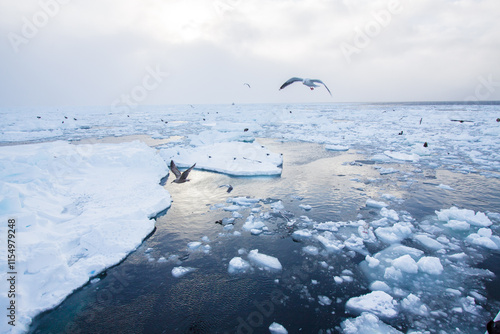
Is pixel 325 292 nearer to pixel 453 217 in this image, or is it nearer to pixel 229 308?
pixel 229 308

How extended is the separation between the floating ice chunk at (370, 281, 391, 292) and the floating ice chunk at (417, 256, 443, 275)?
71 cm

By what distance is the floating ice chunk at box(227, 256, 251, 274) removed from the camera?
3455mm

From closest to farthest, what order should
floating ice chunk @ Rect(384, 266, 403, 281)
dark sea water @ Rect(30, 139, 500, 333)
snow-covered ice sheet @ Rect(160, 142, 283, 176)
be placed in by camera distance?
dark sea water @ Rect(30, 139, 500, 333), floating ice chunk @ Rect(384, 266, 403, 281), snow-covered ice sheet @ Rect(160, 142, 283, 176)

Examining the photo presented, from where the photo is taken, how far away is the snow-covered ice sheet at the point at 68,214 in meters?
3.15

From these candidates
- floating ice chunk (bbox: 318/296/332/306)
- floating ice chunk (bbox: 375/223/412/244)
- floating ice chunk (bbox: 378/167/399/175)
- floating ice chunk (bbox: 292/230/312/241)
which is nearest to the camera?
floating ice chunk (bbox: 318/296/332/306)

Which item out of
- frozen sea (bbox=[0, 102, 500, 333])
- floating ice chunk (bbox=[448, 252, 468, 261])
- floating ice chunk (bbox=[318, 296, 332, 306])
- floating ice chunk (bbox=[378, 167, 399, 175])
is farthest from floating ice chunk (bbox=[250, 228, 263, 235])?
floating ice chunk (bbox=[378, 167, 399, 175])

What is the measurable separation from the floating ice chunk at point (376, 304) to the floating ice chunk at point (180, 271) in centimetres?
218

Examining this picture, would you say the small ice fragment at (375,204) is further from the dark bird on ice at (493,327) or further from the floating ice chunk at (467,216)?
the dark bird on ice at (493,327)

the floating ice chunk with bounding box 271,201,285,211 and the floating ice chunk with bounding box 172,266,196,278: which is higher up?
the floating ice chunk with bounding box 271,201,285,211

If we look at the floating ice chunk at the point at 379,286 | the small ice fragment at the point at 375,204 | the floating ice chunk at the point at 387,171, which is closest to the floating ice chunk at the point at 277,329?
the floating ice chunk at the point at 379,286

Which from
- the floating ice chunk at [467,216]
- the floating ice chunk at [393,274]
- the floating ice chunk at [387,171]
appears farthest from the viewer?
the floating ice chunk at [387,171]

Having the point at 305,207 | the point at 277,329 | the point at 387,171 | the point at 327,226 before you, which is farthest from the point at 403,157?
the point at 277,329

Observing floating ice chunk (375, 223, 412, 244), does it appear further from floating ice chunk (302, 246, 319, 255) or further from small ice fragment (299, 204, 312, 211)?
small ice fragment (299, 204, 312, 211)

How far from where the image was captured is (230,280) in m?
3.29
